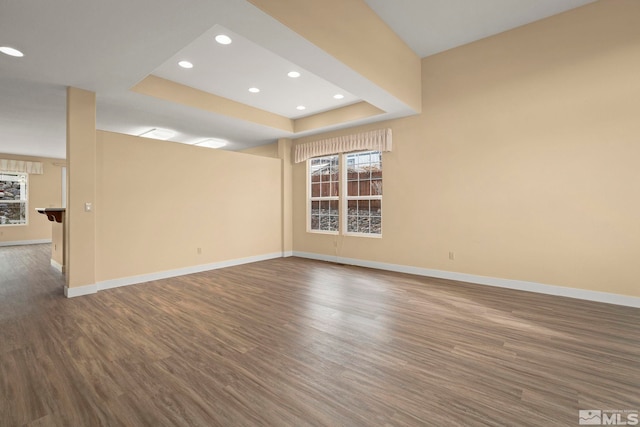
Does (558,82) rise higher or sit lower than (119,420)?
higher

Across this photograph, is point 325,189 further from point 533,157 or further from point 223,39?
point 533,157

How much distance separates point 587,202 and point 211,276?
5.26 meters

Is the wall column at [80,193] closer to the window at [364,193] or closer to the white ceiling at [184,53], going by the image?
the white ceiling at [184,53]

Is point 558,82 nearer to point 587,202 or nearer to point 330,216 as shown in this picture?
point 587,202

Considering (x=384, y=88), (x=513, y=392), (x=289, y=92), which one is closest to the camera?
(x=513, y=392)

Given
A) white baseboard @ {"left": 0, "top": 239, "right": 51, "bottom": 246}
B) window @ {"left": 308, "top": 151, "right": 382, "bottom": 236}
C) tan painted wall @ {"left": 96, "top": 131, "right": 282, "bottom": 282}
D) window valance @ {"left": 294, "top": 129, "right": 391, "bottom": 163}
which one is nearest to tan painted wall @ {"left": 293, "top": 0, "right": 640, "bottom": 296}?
window valance @ {"left": 294, "top": 129, "right": 391, "bottom": 163}

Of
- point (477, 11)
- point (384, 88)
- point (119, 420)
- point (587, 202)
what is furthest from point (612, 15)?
point (119, 420)

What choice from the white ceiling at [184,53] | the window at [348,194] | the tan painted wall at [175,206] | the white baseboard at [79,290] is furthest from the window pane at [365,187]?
the white baseboard at [79,290]

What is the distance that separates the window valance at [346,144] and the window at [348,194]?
0.20 metres

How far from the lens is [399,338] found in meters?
2.40

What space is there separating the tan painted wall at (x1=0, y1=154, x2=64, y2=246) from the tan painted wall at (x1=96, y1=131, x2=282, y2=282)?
7.12m
